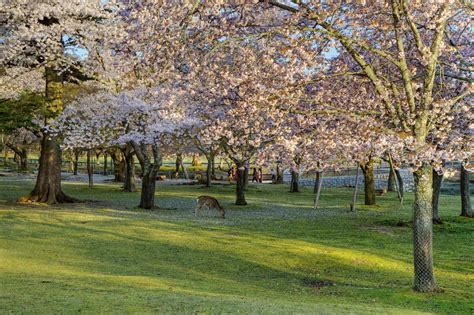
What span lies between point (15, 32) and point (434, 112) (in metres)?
21.2

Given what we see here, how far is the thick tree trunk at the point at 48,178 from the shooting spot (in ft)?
92.2

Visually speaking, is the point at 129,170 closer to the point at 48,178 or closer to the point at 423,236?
the point at 48,178

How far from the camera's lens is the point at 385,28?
11.8 meters

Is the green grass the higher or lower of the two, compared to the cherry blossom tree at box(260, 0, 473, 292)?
lower

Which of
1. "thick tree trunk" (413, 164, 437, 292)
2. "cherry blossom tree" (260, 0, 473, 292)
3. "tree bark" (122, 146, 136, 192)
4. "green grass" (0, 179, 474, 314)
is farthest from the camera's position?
"tree bark" (122, 146, 136, 192)

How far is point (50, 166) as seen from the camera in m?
28.5

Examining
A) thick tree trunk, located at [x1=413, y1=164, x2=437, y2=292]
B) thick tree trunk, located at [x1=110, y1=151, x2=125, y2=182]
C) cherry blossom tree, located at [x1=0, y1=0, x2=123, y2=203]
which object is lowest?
thick tree trunk, located at [x1=413, y1=164, x2=437, y2=292]

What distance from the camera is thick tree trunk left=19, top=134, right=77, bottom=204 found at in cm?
2809

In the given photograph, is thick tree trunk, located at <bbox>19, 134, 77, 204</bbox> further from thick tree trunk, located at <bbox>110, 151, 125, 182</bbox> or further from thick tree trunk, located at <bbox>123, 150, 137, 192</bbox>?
thick tree trunk, located at <bbox>110, 151, 125, 182</bbox>

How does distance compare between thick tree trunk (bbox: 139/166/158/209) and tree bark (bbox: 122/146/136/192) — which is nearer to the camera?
thick tree trunk (bbox: 139/166/158/209)

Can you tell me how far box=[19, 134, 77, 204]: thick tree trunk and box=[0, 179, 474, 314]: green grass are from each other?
189cm

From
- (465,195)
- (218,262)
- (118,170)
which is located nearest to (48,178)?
(218,262)

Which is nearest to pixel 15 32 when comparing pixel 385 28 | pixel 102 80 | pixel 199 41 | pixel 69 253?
pixel 102 80

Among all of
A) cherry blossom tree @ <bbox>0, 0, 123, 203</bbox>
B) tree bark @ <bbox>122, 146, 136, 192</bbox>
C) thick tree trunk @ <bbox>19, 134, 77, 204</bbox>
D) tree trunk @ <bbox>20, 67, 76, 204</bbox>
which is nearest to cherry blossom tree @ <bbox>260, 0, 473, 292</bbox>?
cherry blossom tree @ <bbox>0, 0, 123, 203</bbox>
